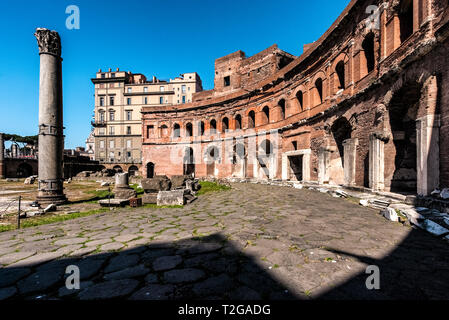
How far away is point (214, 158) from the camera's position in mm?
19984

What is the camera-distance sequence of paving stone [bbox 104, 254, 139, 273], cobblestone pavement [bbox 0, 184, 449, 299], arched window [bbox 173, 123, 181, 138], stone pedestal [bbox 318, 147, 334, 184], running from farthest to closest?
arched window [bbox 173, 123, 181, 138] < stone pedestal [bbox 318, 147, 334, 184] < paving stone [bbox 104, 254, 139, 273] < cobblestone pavement [bbox 0, 184, 449, 299]

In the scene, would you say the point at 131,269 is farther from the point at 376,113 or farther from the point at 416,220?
the point at 376,113

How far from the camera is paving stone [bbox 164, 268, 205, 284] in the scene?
6.86 feet

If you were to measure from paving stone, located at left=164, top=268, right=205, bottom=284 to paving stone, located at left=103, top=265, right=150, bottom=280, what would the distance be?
269 mm

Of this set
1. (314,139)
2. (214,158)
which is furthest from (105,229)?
(214,158)

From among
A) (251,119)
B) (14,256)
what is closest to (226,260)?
(14,256)

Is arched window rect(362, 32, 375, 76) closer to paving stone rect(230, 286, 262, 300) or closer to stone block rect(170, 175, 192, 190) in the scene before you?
stone block rect(170, 175, 192, 190)

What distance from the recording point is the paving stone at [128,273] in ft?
7.10

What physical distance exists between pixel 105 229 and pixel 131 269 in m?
2.15

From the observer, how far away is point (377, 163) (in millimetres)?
7043

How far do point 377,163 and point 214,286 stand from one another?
292 inches

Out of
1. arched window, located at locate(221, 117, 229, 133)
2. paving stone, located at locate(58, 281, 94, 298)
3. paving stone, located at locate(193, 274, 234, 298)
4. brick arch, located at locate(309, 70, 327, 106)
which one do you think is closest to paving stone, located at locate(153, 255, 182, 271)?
paving stone, located at locate(193, 274, 234, 298)

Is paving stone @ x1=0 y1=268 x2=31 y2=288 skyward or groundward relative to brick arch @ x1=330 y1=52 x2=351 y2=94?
groundward
